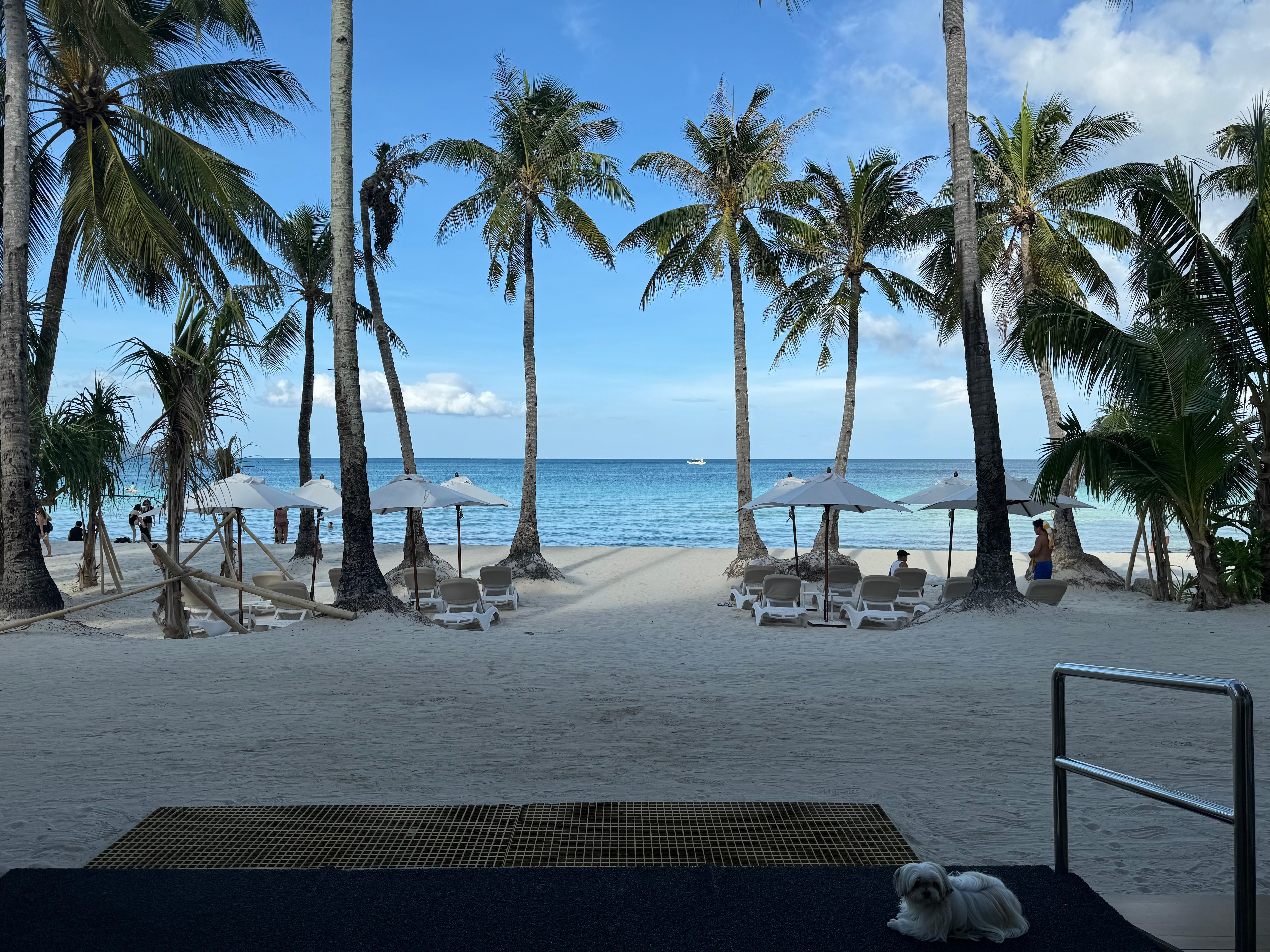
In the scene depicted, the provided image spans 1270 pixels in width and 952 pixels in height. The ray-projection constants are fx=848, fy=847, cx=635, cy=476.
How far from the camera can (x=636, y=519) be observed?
45.6 meters

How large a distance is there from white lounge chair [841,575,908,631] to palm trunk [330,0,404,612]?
6094 millimetres

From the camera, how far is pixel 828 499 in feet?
41.0

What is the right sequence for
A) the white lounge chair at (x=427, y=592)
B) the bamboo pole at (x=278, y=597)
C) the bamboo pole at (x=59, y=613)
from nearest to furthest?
1. the bamboo pole at (x=59, y=613)
2. the bamboo pole at (x=278, y=597)
3. the white lounge chair at (x=427, y=592)

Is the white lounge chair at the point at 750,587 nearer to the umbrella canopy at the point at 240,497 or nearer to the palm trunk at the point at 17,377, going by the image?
the umbrella canopy at the point at 240,497

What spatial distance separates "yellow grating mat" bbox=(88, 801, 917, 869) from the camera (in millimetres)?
3234

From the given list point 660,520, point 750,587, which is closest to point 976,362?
point 750,587

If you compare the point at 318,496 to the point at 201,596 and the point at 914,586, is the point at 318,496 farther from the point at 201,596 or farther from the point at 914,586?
the point at 914,586

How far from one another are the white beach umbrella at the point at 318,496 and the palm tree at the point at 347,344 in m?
2.47

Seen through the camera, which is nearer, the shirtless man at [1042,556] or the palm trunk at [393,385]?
the shirtless man at [1042,556]

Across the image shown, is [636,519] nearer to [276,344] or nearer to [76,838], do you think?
[276,344]

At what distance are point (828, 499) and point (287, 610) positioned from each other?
25.9 ft

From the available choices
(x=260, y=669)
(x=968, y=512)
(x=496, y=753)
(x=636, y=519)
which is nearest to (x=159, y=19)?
(x=260, y=669)

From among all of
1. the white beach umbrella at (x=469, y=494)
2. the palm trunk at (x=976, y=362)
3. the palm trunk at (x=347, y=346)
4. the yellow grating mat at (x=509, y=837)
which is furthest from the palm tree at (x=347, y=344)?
the palm trunk at (x=976, y=362)

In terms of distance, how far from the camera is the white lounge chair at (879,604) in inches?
451
